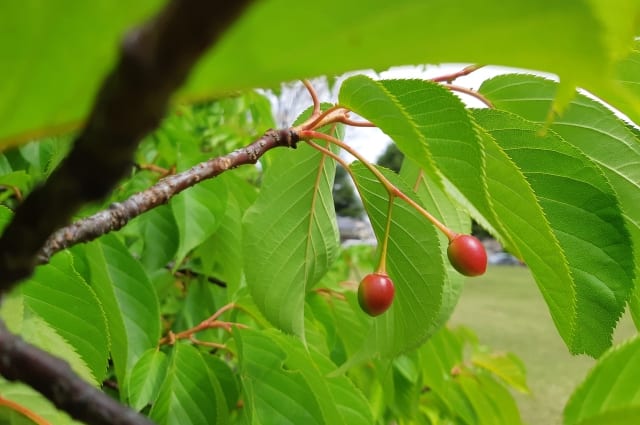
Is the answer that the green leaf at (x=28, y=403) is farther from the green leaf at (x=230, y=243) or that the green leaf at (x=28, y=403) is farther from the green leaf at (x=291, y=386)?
the green leaf at (x=230, y=243)

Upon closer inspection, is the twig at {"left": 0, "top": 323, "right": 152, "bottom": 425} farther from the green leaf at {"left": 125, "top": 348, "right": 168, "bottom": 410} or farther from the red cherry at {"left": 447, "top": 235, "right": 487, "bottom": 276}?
the green leaf at {"left": 125, "top": 348, "right": 168, "bottom": 410}

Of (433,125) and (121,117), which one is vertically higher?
(121,117)

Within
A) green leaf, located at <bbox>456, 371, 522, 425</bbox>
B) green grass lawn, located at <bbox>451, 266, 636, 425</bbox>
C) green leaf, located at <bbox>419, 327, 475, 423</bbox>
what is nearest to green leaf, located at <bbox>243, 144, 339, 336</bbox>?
green leaf, located at <bbox>419, 327, 475, 423</bbox>

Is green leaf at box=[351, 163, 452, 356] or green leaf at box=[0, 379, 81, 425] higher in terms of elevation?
→ green leaf at box=[0, 379, 81, 425]

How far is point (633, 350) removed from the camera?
0.35 m

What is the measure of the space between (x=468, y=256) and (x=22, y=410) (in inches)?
14.8

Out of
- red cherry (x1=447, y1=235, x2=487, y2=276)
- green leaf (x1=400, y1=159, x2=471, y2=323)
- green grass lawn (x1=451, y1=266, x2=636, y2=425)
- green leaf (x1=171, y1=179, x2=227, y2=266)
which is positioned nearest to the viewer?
red cherry (x1=447, y1=235, x2=487, y2=276)

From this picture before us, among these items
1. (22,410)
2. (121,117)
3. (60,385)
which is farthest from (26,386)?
(121,117)

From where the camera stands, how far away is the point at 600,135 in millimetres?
619

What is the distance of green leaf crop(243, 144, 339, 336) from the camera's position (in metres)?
0.75

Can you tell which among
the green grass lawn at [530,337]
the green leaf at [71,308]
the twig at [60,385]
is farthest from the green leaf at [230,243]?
the green grass lawn at [530,337]

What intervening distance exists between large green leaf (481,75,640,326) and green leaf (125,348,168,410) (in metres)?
0.57

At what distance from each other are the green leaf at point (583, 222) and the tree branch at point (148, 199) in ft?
0.68

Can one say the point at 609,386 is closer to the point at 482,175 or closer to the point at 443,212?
the point at 482,175
